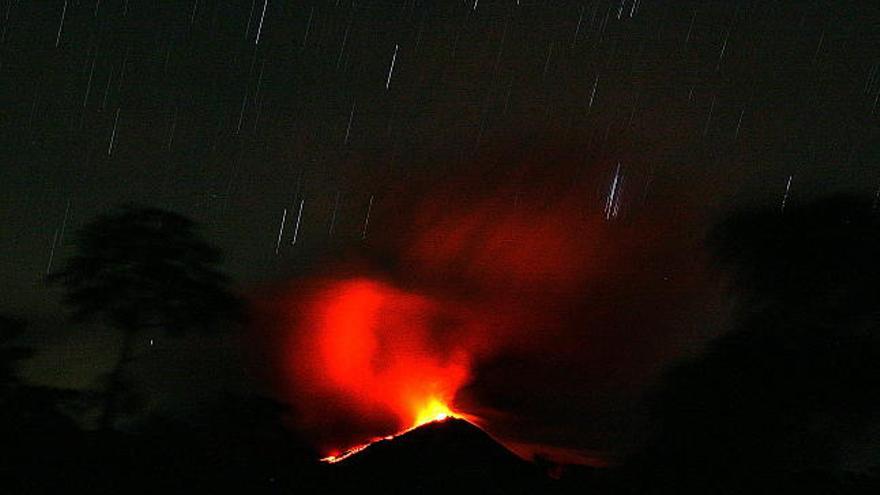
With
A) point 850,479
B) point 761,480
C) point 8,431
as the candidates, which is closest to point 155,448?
point 8,431

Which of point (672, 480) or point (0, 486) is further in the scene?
point (672, 480)

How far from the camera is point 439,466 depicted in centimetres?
1761

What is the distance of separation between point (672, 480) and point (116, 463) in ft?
29.2

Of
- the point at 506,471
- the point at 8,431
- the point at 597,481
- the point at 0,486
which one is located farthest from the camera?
the point at 506,471

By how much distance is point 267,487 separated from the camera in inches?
492

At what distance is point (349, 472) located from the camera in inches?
575

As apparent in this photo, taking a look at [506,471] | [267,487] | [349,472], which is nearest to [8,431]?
[267,487]

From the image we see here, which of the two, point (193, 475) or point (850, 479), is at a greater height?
point (850, 479)

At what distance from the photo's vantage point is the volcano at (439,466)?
46.7 feet

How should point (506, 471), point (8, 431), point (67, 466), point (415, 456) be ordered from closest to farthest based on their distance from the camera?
point (67, 466) → point (8, 431) → point (506, 471) → point (415, 456)

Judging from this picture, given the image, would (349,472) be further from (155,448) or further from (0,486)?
(0,486)

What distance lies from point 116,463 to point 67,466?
640 millimetres

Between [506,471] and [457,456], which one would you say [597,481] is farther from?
[457,456]

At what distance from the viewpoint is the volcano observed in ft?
46.7
